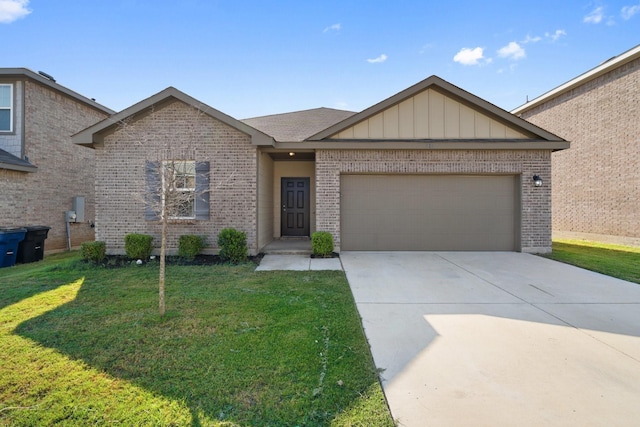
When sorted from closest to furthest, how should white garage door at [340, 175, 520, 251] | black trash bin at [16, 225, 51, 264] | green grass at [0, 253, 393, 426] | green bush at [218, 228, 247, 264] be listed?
1. green grass at [0, 253, 393, 426]
2. green bush at [218, 228, 247, 264]
3. black trash bin at [16, 225, 51, 264]
4. white garage door at [340, 175, 520, 251]

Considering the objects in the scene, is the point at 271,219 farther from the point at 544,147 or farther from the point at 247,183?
the point at 544,147

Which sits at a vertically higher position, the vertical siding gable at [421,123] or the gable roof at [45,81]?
the gable roof at [45,81]

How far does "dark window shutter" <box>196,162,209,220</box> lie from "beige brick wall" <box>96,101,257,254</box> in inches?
5.5

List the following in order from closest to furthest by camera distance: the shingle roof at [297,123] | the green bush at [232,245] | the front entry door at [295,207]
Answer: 1. the green bush at [232,245]
2. the shingle roof at [297,123]
3. the front entry door at [295,207]

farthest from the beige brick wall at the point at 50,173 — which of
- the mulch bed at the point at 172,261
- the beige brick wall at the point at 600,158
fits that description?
the beige brick wall at the point at 600,158

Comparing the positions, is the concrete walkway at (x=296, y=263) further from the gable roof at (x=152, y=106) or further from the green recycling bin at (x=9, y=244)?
the green recycling bin at (x=9, y=244)

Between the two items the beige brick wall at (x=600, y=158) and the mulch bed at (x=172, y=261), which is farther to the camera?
the beige brick wall at (x=600, y=158)

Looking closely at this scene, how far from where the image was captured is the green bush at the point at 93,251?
729 centimetres

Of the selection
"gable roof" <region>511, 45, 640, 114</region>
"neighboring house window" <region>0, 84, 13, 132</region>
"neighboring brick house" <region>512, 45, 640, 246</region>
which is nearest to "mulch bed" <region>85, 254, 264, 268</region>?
"neighboring house window" <region>0, 84, 13, 132</region>

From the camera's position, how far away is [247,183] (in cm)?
808

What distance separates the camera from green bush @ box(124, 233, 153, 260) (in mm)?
7551

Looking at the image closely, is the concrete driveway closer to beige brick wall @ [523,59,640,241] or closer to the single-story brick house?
the single-story brick house

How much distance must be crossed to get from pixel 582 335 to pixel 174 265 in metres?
7.56

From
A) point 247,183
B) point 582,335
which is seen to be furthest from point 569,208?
point 247,183
